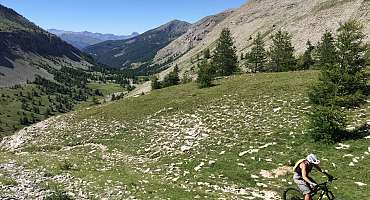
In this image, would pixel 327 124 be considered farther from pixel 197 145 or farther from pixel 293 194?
pixel 293 194

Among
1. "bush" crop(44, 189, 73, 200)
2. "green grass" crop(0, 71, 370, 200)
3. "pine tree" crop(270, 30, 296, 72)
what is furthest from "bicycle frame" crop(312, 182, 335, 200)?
"pine tree" crop(270, 30, 296, 72)

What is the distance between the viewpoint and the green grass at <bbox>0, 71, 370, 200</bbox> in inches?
987

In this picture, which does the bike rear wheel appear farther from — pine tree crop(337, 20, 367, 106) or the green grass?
pine tree crop(337, 20, 367, 106)

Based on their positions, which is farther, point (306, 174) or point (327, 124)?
point (327, 124)

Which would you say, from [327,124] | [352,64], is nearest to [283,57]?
[352,64]

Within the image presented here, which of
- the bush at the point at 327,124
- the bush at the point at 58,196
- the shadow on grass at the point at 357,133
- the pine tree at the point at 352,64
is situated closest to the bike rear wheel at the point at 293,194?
the bush at the point at 327,124

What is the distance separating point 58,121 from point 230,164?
34730 mm

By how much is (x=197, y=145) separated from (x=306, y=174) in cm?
1687

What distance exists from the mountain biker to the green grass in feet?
14.9

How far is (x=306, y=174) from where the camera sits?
1845 centimetres

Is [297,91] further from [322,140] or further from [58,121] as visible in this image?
[58,121]

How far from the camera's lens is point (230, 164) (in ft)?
94.6

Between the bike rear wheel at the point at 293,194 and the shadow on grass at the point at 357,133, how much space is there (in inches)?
457

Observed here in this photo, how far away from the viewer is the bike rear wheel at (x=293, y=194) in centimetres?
1998
